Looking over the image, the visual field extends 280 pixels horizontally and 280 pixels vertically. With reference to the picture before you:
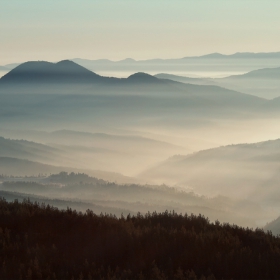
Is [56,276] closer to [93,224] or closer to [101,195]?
[93,224]

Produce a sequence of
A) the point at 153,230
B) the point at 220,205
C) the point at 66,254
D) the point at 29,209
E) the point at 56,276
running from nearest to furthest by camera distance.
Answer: the point at 56,276
the point at 66,254
the point at 153,230
the point at 29,209
the point at 220,205

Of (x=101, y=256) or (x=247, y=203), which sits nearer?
(x=101, y=256)

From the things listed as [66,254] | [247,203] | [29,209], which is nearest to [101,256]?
[66,254]

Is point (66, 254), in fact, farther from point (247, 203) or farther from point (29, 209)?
point (247, 203)

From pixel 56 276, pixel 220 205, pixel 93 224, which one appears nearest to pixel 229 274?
pixel 56 276

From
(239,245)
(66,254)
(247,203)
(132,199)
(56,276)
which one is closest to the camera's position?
(56,276)

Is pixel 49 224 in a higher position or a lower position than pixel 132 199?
higher
